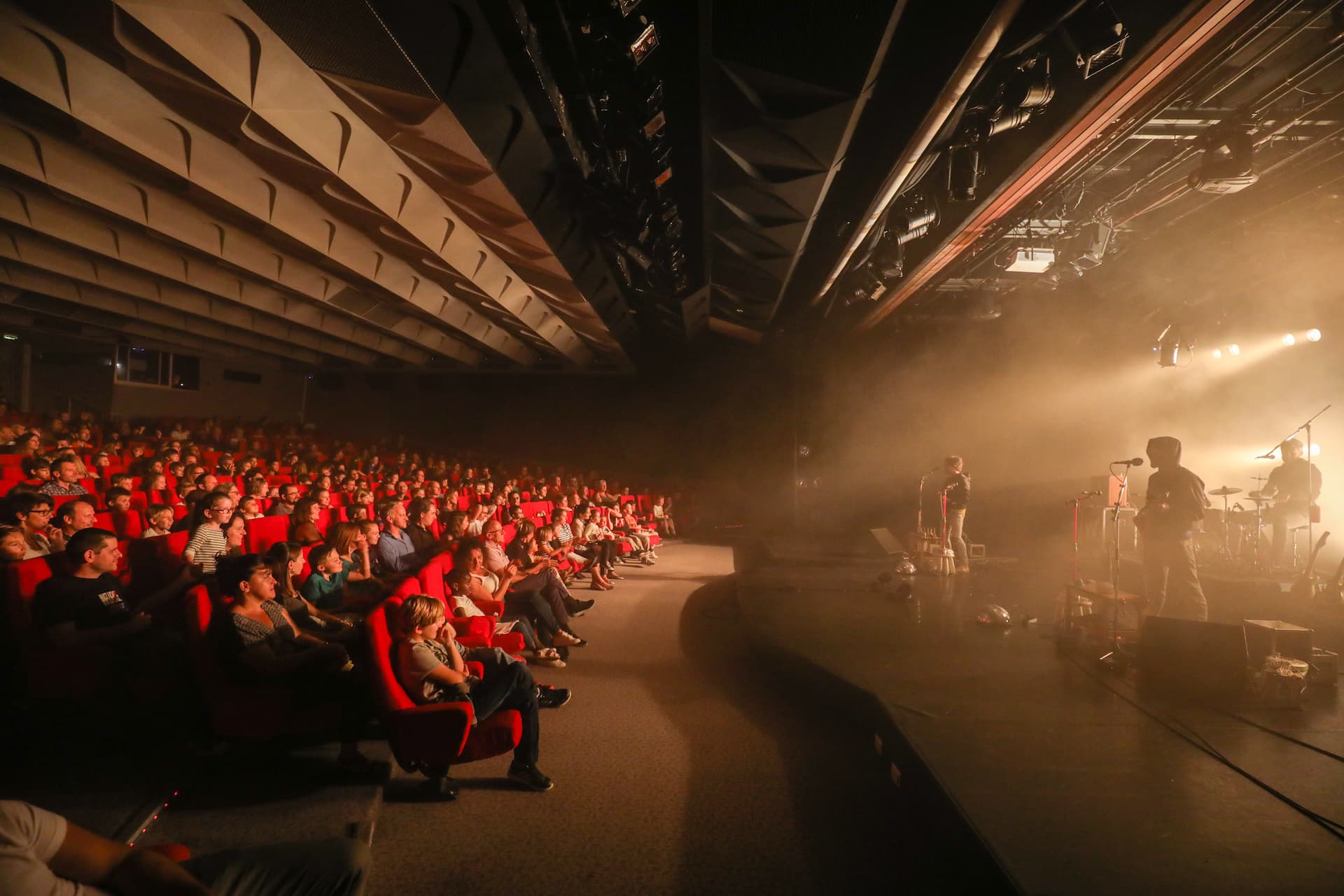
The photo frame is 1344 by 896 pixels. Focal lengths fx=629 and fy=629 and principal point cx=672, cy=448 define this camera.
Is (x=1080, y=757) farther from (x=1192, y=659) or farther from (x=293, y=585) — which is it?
(x=293, y=585)

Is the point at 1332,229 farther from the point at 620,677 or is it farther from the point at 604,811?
the point at 604,811

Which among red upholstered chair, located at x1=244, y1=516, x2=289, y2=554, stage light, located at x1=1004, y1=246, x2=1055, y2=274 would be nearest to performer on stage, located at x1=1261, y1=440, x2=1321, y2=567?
stage light, located at x1=1004, y1=246, x2=1055, y2=274

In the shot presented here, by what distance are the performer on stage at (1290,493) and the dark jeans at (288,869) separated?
9.16 metres

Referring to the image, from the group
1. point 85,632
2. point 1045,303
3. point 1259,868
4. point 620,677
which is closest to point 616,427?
point 1045,303

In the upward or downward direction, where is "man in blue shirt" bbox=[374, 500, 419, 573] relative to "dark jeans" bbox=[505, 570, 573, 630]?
upward

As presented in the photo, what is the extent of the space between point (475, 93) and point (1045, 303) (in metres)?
Result: 10.7

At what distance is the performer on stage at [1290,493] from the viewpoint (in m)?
6.95

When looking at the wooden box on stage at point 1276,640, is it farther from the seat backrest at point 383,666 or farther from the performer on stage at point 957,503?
the seat backrest at point 383,666

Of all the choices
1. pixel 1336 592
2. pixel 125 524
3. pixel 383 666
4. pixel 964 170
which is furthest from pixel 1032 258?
pixel 125 524

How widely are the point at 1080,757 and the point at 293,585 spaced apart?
4338 mm

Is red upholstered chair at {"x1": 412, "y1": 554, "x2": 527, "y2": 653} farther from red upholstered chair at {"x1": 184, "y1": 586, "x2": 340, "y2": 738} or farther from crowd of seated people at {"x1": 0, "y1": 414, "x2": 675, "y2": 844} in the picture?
red upholstered chair at {"x1": 184, "y1": 586, "x2": 340, "y2": 738}

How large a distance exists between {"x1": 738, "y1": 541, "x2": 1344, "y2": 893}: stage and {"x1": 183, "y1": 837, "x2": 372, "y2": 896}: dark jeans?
1865mm

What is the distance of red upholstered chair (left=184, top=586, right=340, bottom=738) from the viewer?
267 centimetres

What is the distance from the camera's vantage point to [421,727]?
102 inches
